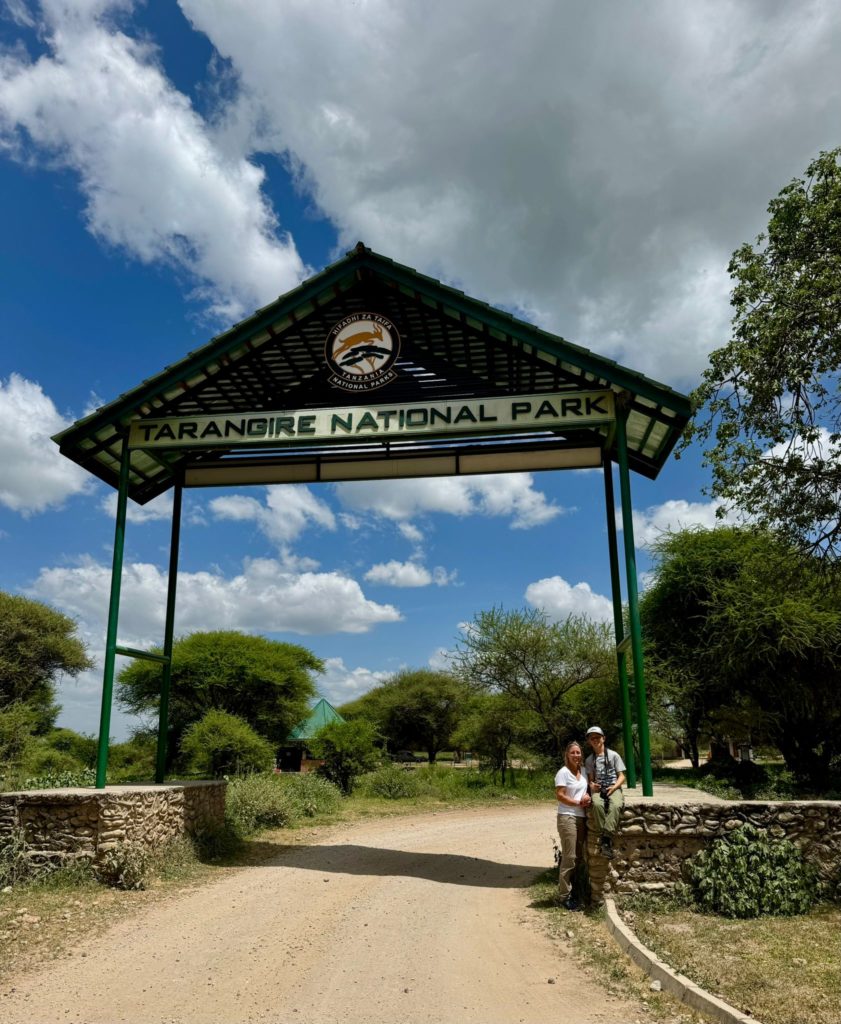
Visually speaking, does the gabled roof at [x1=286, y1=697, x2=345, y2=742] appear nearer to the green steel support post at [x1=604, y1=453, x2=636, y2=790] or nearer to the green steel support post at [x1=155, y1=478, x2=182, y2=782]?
the green steel support post at [x1=155, y1=478, x2=182, y2=782]

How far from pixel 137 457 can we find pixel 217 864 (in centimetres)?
645

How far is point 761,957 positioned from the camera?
617cm

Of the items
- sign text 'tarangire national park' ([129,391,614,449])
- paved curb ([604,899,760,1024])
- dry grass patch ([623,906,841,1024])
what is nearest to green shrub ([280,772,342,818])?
sign text 'tarangire national park' ([129,391,614,449])

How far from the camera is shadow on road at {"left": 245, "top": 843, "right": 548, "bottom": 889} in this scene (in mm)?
10523

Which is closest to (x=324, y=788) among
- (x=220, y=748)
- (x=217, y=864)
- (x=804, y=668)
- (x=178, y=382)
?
(x=220, y=748)

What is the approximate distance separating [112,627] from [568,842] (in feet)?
23.0

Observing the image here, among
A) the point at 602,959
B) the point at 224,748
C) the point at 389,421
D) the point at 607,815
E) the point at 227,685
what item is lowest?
the point at 602,959

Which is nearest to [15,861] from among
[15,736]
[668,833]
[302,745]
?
[668,833]

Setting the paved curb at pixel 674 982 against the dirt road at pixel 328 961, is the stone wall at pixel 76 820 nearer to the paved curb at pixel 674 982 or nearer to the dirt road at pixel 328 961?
the dirt road at pixel 328 961

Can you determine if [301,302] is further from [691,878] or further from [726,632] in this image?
[726,632]

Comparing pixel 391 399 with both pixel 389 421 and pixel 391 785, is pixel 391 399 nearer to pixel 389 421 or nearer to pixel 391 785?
pixel 389 421

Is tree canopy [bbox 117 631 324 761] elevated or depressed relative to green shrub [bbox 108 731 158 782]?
elevated

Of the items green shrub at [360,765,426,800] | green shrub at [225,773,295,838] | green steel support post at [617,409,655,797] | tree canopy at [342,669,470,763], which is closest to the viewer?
green steel support post at [617,409,655,797]

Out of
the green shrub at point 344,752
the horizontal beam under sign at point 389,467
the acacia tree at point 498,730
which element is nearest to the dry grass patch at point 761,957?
the horizontal beam under sign at point 389,467
